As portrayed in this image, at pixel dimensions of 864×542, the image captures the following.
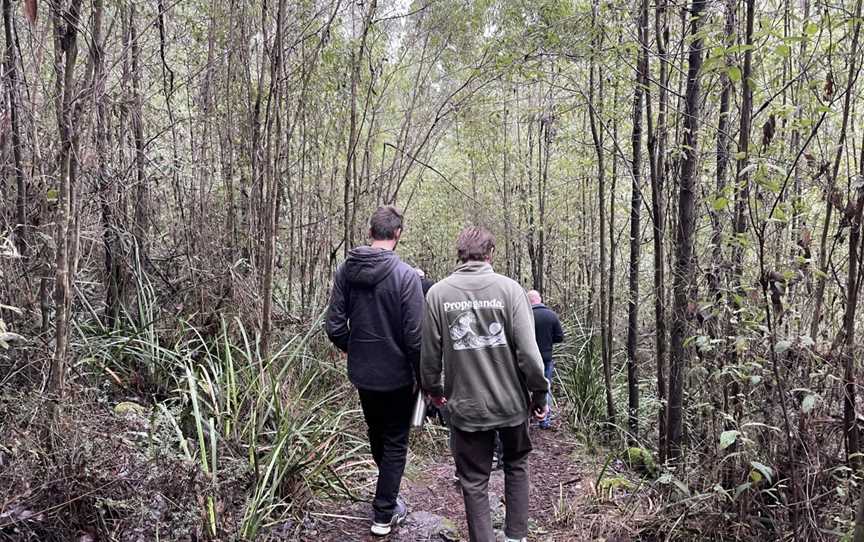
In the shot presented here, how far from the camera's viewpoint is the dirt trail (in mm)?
2867

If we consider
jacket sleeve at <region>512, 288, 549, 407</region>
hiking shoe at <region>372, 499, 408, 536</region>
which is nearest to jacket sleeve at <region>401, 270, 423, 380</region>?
jacket sleeve at <region>512, 288, 549, 407</region>

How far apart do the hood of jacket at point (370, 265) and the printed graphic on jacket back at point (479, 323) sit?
45cm

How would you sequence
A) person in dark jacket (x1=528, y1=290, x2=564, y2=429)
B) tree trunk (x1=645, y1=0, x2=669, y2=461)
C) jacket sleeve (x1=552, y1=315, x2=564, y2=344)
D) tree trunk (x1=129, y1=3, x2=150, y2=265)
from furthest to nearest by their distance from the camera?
jacket sleeve (x1=552, y1=315, x2=564, y2=344), person in dark jacket (x1=528, y1=290, x2=564, y2=429), tree trunk (x1=129, y1=3, x2=150, y2=265), tree trunk (x1=645, y1=0, x2=669, y2=461)

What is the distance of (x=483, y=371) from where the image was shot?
2.46 metres

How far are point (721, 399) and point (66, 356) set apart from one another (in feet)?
11.3

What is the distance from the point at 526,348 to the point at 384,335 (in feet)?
2.44

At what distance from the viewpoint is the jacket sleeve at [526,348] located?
241 cm

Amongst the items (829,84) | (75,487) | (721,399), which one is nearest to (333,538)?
(75,487)

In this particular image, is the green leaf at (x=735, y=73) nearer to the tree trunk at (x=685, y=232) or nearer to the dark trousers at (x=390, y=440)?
the tree trunk at (x=685, y=232)

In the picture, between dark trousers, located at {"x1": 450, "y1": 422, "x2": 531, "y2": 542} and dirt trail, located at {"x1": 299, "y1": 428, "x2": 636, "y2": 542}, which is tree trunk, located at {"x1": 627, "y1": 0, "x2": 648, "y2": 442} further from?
dark trousers, located at {"x1": 450, "y1": 422, "x2": 531, "y2": 542}

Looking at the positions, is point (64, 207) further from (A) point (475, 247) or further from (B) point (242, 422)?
(A) point (475, 247)

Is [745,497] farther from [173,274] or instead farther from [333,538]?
[173,274]

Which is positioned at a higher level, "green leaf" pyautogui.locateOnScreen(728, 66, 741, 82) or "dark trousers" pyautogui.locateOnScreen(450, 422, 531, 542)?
"green leaf" pyautogui.locateOnScreen(728, 66, 741, 82)

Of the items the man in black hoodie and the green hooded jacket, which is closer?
the green hooded jacket
